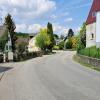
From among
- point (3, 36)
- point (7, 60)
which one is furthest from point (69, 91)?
point (3, 36)

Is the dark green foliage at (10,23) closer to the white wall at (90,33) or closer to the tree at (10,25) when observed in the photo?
the tree at (10,25)

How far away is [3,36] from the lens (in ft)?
227

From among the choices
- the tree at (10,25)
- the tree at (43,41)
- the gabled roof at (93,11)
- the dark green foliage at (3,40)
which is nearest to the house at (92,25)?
the gabled roof at (93,11)

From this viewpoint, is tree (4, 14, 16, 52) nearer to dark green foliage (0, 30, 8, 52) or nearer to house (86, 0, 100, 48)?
dark green foliage (0, 30, 8, 52)

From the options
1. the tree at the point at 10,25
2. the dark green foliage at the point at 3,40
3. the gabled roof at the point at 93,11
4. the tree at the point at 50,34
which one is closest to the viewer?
the gabled roof at the point at 93,11

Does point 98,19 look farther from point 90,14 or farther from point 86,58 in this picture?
point 86,58

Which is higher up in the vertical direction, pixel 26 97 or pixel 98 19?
pixel 98 19

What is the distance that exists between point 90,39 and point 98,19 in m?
8.43

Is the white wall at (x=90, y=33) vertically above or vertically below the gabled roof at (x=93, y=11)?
below

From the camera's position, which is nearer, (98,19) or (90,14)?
(98,19)

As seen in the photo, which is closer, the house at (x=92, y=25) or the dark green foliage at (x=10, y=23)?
the house at (x=92, y=25)

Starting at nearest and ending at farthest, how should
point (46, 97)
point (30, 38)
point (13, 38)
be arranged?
point (46, 97) → point (13, 38) → point (30, 38)

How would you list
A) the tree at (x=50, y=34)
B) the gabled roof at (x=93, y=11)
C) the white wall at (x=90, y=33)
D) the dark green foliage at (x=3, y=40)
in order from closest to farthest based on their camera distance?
the gabled roof at (x=93, y=11) < the white wall at (x=90, y=33) < the dark green foliage at (x=3, y=40) < the tree at (x=50, y=34)

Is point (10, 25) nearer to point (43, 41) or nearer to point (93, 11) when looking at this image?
point (43, 41)
